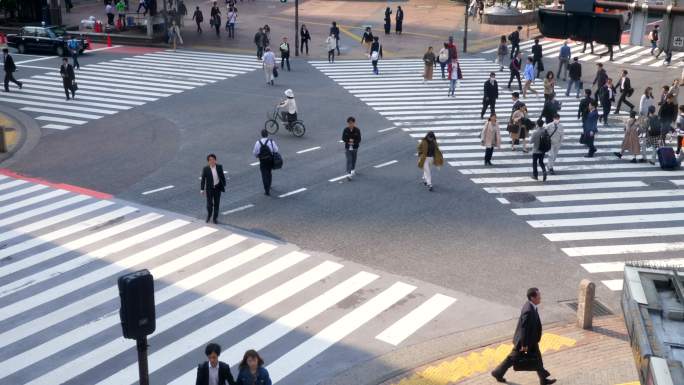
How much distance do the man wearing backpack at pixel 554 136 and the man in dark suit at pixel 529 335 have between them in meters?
11.2

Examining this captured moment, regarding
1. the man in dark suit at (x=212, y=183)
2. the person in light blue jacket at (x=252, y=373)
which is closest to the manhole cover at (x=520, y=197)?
the man in dark suit at (x=212, y=183)

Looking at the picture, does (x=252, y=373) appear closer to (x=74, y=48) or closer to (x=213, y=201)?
(x=213, y=201)

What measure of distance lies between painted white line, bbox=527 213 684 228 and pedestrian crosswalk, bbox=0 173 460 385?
4908mm

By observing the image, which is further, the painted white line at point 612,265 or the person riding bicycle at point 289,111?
the person riding bicycle at point 289,111

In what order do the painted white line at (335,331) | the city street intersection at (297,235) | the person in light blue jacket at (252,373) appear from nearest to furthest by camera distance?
the person in light blue jacket at (252,373)
the painted white line at (335,331)
the city street intersection at (297,235)

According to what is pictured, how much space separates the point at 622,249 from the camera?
1780 cm

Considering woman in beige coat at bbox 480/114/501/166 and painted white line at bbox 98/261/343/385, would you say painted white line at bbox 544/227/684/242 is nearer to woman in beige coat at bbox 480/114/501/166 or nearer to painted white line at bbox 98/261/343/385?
painted white line at bbox 98/261/343/385

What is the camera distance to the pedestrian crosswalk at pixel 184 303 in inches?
508

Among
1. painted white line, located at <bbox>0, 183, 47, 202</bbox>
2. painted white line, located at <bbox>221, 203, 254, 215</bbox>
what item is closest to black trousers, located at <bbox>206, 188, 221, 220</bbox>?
painted white line, located at <bbox>221, 203, 254, 215</bbox>

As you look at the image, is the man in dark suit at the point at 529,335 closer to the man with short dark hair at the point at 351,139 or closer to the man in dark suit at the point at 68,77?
the man with short dark hair at the point at 351,139

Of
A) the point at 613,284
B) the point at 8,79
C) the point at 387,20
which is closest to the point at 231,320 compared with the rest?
the point at 613,284

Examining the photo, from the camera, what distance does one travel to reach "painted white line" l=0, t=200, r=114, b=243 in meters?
18.5

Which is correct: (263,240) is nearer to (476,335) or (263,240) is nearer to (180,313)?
(180,313)

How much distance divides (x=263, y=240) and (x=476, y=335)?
5.76m
